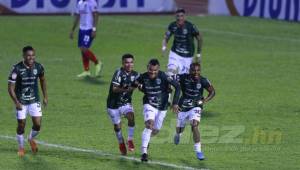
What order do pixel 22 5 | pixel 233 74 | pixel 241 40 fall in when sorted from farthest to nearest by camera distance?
pixel 22 5, pixel 241 40, pixel 233 74

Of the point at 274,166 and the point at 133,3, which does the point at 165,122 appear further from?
the point at 133,3

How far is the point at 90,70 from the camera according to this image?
2948cm

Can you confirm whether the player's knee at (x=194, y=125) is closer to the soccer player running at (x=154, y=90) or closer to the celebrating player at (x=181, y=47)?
the soccer player running at (x=154, y=90)

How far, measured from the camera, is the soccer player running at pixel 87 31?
2730 centimetres

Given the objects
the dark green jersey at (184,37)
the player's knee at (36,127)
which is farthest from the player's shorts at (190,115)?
the dark green jersey at (184,37)

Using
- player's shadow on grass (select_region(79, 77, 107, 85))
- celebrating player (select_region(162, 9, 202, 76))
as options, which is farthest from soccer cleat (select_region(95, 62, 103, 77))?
celebrating player (select_region(162, 9, 202, 76))

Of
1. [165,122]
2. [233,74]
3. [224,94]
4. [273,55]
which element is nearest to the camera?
[165,122]

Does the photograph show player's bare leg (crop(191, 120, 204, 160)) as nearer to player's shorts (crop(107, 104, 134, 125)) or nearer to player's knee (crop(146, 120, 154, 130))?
player's knee (crop(146, 120, 154, 130))

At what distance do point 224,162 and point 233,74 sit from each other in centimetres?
1193

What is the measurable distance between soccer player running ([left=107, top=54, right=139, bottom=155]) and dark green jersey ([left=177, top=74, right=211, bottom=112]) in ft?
3.59

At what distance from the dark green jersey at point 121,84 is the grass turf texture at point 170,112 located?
1.13m

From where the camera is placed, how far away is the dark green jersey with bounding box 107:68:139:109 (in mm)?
17484

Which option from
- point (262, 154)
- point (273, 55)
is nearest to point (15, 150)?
point (262, 154)

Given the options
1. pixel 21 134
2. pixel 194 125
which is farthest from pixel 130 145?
pixel 21 134
